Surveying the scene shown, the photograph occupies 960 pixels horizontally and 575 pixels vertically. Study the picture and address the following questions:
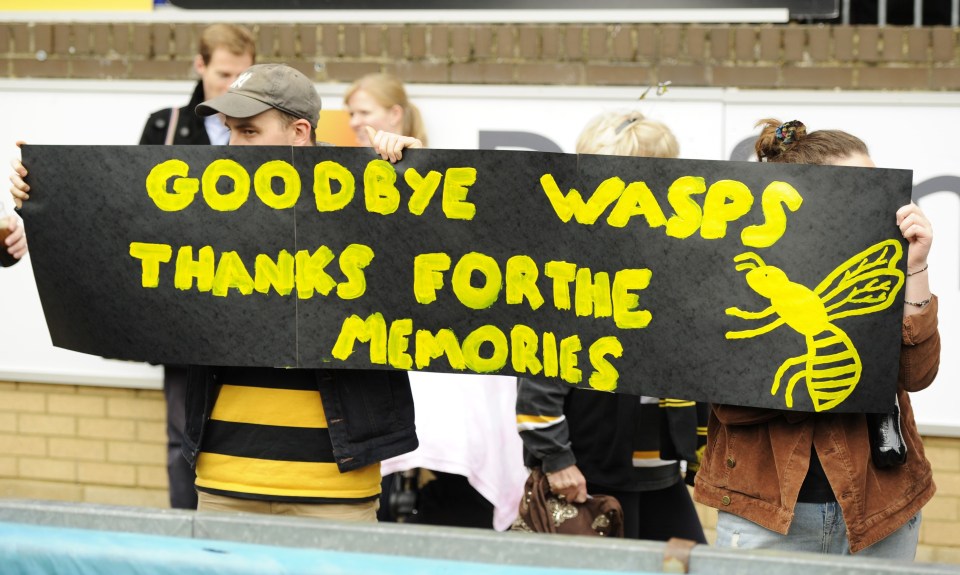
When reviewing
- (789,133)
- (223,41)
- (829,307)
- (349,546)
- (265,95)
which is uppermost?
(223,41)

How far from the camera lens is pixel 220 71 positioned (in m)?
4.50

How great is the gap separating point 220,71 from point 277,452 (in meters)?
2.05

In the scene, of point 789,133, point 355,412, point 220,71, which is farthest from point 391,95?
point 789,133

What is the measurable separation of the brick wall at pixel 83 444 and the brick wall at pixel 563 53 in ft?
4.80

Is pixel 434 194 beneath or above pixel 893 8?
beneath

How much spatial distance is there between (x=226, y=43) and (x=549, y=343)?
2248mm

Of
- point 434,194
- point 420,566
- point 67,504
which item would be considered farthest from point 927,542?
point 67,504

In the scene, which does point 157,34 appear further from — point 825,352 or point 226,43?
point 825,352

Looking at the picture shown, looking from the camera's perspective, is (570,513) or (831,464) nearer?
(831,464)

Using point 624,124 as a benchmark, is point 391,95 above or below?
above

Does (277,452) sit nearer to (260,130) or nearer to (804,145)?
(260,130)

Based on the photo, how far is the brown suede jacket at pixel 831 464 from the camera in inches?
104

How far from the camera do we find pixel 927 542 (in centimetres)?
480

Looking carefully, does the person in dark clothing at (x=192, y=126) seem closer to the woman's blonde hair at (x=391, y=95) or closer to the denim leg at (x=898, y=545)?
the woman's blonde hair at (x=391, y=95)
